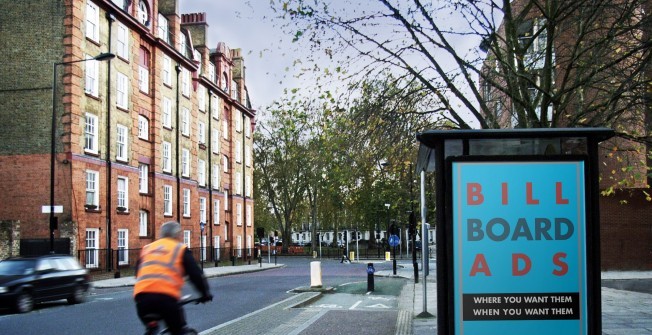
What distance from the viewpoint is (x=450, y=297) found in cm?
661

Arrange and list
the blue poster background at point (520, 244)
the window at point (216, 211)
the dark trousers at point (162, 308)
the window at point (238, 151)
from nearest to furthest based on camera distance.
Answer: the blue poster background at point (520, 244), the dark trousers at point (162, 308), the window at point (216, 211), the window at point (238, 151)

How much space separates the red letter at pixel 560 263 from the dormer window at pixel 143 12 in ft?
119

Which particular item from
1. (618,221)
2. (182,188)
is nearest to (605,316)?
(618,221)

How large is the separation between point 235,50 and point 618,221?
3969 cm

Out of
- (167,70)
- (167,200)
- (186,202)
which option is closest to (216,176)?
(186,202)

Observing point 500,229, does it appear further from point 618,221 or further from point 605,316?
point 618,221

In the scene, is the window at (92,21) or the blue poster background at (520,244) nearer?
the blue poster background at (520,244)

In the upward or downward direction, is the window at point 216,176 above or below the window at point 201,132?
below

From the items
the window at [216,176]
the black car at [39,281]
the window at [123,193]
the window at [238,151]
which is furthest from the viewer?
the window at [238,151]

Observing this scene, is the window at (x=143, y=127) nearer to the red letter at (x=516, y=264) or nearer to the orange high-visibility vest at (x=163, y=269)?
the orange high-visibility vest at (x=163, y=269)

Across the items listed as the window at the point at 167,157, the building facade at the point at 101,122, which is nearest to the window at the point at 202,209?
the building facade at the point at 101,122

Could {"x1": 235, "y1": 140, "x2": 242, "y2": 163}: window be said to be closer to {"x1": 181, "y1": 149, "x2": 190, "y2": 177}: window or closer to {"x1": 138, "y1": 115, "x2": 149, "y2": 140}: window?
{"x1": 181, "y1": 149, "x2": 190, "y2": 177}: window

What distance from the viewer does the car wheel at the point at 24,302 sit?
55.9 ft

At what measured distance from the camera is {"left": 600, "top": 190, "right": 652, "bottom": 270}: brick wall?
105ft
